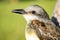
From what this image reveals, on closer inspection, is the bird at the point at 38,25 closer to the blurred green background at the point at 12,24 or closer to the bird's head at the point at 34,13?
the bird's head at the point at 34,13

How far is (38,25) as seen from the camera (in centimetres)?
93

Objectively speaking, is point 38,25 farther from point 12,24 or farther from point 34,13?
point 12,24

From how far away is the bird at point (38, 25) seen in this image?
91 cm

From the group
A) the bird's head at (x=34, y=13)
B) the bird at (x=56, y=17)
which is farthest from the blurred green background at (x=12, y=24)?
the bird's head at (x=34, y=13)

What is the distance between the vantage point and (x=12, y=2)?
1.32m

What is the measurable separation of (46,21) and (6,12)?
0.30m

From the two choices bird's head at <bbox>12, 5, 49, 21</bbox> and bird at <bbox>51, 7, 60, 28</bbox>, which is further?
bird at <bbox>51, 7, 60, 28</bbox>

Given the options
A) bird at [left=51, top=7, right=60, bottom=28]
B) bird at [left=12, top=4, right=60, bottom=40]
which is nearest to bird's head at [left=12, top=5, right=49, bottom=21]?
bird at [left=12, top=4, right=60, bottom=40]

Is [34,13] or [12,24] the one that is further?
[12,24]

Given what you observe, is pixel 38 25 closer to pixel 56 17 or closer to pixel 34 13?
pixel 34 13

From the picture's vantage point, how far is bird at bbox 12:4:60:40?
0.91 m

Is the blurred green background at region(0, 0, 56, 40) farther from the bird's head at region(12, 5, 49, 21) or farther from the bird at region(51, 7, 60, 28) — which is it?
the bird's head at region(12, 5, 49, 21)

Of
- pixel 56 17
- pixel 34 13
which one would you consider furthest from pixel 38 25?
pixel 56 17

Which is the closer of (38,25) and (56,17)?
(38,25)
